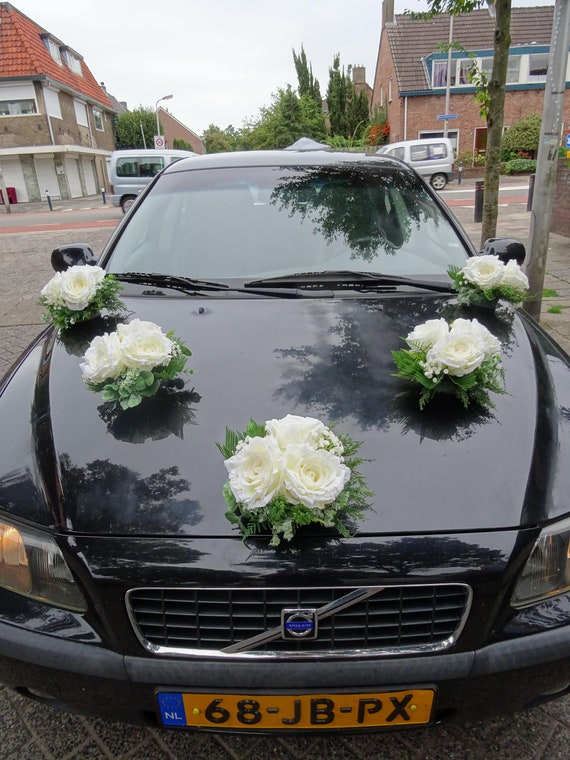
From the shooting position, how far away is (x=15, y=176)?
35375 mm

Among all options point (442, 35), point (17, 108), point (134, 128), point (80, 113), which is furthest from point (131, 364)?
point (134, 128)

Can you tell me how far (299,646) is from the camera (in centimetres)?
136

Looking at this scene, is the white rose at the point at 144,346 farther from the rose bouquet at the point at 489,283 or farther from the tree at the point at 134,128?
the tree at the point at 134,128

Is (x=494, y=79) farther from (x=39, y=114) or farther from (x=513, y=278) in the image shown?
(x=39, y=114)

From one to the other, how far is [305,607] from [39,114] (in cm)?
3877

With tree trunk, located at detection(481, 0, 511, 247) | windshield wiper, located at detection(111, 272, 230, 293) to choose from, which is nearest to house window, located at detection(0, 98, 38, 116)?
tree trunk, located at detection(481, 0, 511, 247)

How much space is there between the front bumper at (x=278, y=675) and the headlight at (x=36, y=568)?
0.09 meters

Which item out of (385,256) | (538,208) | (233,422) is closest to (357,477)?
(233,422)

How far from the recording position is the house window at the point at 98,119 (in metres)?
44.2

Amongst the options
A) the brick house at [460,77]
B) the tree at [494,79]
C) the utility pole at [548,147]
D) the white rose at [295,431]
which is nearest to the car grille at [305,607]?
the white rose at [295,431]

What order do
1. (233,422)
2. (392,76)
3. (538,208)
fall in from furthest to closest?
(392,76), (538,208), (233,422)

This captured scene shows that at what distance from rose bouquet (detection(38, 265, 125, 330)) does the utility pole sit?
3.49 metres

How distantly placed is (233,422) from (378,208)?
1588 mm

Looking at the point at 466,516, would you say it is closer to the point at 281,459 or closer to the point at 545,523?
the point at 545,523
